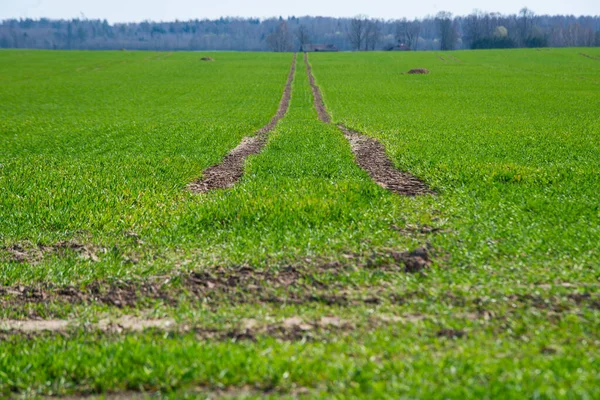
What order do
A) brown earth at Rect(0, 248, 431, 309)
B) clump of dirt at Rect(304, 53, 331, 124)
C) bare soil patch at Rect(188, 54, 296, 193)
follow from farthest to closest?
clump of dirt at Rect(304, 53, 331, 124) < bare soil patch at Rect(188, 54, 296, 193) < brown earth at Rect(0, 248, 431, 309)

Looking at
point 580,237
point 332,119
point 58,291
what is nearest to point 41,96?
point 332,119

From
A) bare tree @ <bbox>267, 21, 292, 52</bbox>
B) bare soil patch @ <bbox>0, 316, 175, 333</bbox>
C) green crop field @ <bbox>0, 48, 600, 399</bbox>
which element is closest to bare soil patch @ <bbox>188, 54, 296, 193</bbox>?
green crop field @ <bbox>0, 48, 600, 399</bbox>

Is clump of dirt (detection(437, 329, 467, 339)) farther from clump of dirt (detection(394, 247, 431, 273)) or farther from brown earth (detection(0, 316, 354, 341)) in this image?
clump of dirt (detection(394, 247, 431, 273))

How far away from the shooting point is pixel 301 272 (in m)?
8.73

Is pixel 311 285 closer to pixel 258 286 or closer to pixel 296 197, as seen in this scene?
pixel 258 286

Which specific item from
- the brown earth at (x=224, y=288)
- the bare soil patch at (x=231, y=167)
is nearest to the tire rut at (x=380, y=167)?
the bare soil patch at (x=231, y=167)

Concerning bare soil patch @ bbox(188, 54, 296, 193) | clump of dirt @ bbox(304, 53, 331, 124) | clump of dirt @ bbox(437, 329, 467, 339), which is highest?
clump of dirt @ bbox(304, 53, 331, 124)

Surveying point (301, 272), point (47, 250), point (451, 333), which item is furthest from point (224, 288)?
point (47, 250)

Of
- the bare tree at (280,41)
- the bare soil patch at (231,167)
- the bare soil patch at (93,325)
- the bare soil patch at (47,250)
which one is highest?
the bare tree at (280,41)

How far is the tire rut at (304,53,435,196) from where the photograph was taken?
1413cm

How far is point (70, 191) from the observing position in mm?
13750

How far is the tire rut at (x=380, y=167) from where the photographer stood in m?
14.1

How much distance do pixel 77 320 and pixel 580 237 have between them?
8034 millimetres

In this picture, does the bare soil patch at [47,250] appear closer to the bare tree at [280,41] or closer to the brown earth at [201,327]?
the brown earth at [201,327]
